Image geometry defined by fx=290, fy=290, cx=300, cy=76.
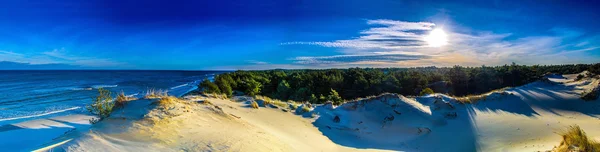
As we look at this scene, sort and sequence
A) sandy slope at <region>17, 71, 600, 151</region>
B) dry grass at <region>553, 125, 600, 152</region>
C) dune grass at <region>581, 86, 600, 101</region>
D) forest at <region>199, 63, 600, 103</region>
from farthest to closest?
forest at <region>199, 63, 600, 103</region> < dune grass at <region>581, 86, 600, 101</region> < sandy slope at <region>17, 71, 600, 151</region> < dry grass at <region>553, 125, 600, 152</region>

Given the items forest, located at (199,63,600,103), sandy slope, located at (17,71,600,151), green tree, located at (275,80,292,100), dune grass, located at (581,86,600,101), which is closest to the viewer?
sandy slope, located at (17,71,600,151)

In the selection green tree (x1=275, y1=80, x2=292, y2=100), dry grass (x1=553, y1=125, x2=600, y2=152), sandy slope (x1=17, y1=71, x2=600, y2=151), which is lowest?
green tree (x1=275, y1=80, x2=292, y2=100)

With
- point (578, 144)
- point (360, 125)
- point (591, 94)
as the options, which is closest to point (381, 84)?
point (591, 94)

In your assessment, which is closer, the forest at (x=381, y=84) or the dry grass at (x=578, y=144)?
the dry grass at (x=578, y=144)

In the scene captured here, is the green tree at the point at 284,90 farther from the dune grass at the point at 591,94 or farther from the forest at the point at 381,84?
the dune grass at the point at 591,94

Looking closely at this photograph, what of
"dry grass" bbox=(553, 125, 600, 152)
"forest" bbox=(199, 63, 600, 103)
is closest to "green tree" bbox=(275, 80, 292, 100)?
"forest" bbox=(199, 63, 600, 103)

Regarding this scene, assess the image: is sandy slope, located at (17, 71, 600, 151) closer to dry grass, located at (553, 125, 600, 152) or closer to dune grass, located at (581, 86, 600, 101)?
dune grass, located at (581, 86, 600, 101)

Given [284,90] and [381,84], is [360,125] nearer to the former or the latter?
[381,84]

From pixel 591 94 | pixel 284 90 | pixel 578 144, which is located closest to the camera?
pixel 578 144

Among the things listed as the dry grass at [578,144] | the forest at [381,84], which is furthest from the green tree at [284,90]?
the dry grass at [578,144]
